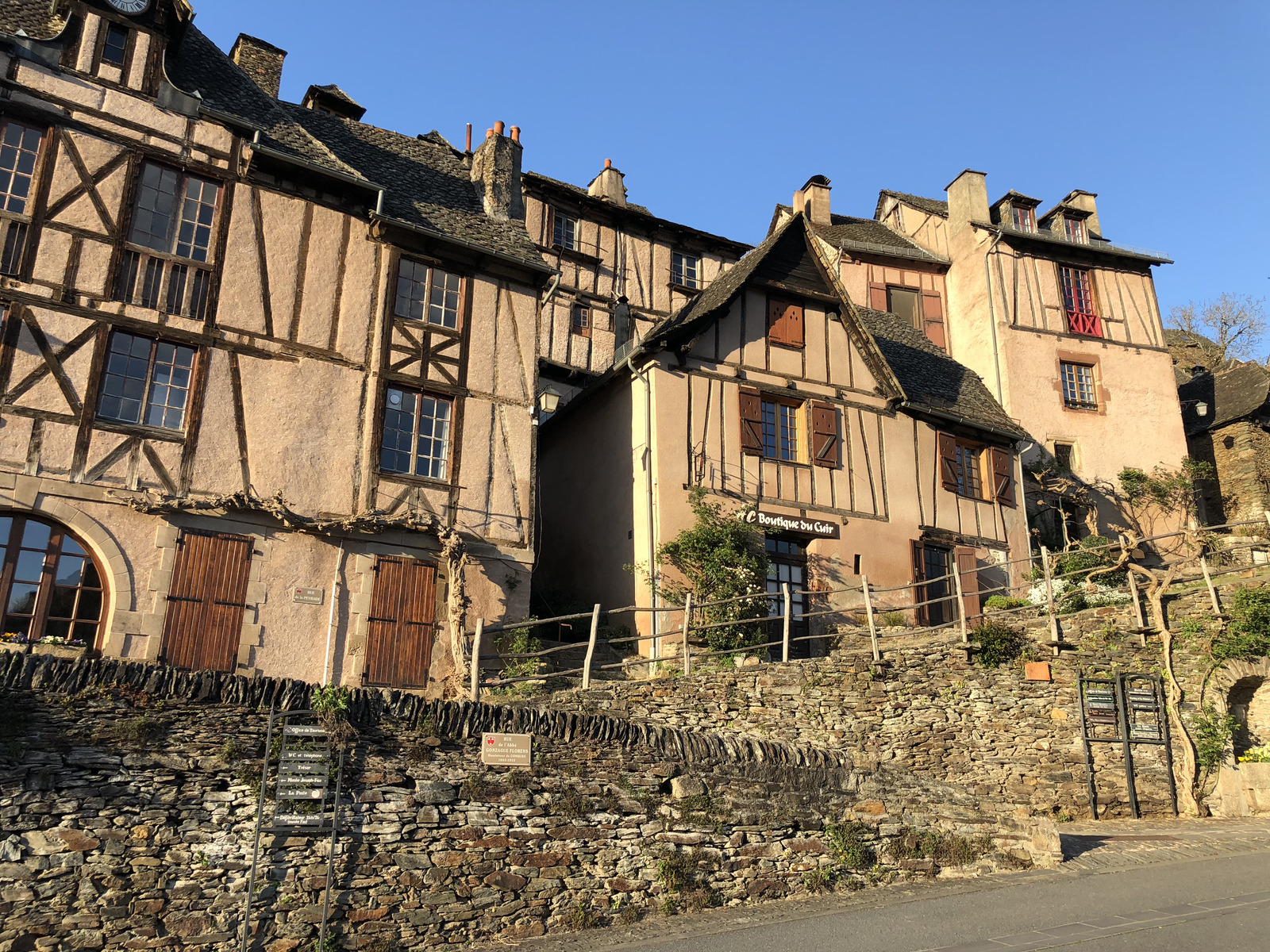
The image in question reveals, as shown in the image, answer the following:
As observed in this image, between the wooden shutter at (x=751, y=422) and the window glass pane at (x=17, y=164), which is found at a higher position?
the window glass pane at (x=17, y=164)

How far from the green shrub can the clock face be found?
14.2 m

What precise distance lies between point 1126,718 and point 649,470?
7.76 meters

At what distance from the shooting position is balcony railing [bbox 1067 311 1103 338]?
25109mm

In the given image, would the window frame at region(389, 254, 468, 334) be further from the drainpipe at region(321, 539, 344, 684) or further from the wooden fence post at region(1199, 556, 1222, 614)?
the wooden fence post at region(1199, 556, 1222, 614)

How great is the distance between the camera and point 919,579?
18156 millimetres

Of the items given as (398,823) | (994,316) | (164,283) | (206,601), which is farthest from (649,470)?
(994,316)

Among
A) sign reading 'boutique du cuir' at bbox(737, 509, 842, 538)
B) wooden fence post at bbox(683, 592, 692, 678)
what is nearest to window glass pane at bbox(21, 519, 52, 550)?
wooden fence post at bbox(683, 592, 692, 678)

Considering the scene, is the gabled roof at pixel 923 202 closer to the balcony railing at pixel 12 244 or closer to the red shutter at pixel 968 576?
the red shutter at pixel 968 576

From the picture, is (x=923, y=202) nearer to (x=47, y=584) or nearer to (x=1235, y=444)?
(x=1235, y=444)

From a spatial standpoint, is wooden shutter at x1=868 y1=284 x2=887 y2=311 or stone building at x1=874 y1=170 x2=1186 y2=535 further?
wooden shutter at x1=868 y1=284 x2=887 y2=311

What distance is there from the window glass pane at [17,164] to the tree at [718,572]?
9.82m

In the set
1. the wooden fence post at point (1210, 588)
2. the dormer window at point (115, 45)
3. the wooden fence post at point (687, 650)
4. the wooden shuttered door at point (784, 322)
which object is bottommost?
the wooden fence post at point (687, 650)

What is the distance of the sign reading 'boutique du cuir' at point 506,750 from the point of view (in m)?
8.66

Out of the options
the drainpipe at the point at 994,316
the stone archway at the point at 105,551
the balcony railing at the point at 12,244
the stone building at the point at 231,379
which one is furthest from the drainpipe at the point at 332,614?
the drainpipe at the point at 994,316
